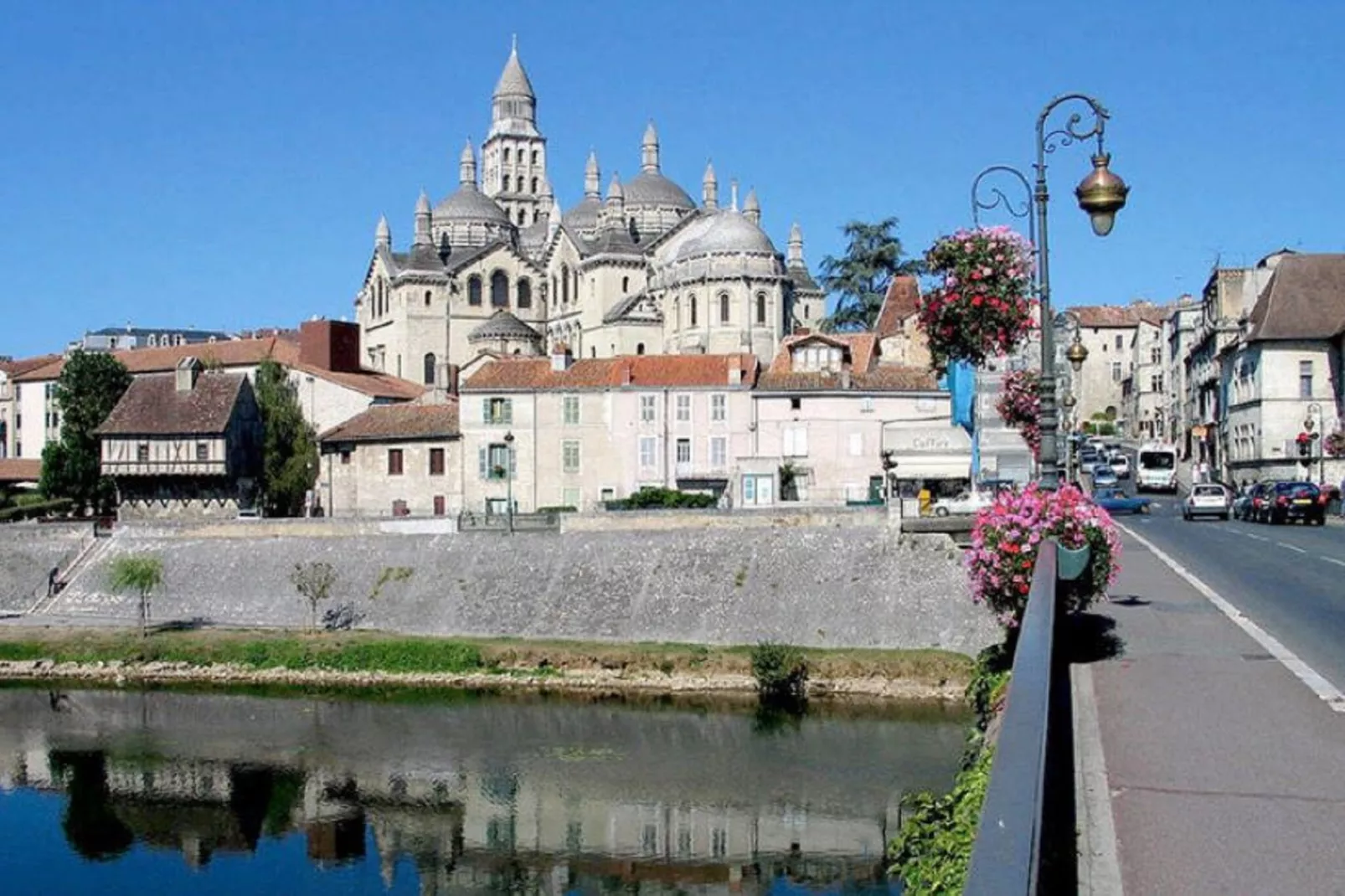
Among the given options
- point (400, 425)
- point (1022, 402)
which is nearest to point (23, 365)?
point (400, 425)

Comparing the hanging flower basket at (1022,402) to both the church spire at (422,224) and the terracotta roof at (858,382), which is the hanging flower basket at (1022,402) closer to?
the terracotta roof at (858,382)

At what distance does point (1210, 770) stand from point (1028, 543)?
551 cm

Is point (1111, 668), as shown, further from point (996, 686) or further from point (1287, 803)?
point (1287, 803)

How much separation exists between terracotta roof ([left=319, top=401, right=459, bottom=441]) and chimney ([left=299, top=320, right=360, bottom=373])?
53.3 ft

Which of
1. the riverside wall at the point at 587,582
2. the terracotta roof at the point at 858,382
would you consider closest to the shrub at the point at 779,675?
the riverside wall at the point at 587,582

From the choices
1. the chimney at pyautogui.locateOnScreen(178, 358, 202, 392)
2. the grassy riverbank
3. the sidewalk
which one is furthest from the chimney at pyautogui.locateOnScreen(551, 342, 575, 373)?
the sidewalk

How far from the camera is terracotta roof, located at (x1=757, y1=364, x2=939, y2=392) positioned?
55.3 meters

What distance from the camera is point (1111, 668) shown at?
1439cm

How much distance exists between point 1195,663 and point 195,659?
33850 mm

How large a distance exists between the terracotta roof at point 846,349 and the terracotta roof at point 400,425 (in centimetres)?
1349

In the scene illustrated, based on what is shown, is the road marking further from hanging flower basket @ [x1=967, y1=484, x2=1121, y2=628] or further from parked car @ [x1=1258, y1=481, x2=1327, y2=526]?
parked car @ [x1=1258, y1=481, x2=1327, y2=526]

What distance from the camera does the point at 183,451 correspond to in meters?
60.9

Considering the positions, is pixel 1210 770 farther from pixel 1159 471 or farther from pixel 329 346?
pixel 329 346

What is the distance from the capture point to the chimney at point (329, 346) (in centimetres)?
7869
